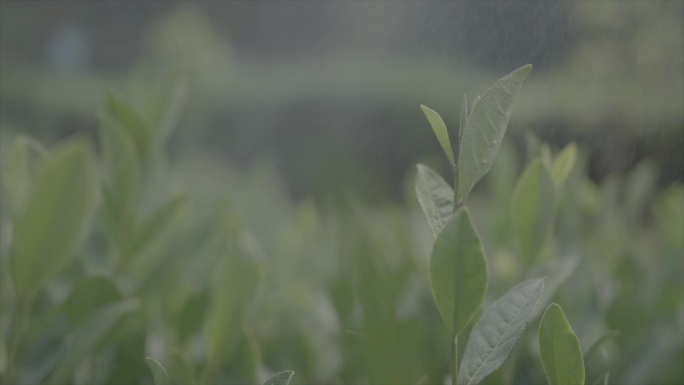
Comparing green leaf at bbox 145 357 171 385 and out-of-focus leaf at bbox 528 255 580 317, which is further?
out-of-focus leaf at bbox 528 255 580 317

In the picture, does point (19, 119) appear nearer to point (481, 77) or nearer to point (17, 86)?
point (17, 86)

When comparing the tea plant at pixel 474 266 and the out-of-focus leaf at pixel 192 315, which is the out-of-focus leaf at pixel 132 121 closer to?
the out-of-focus leaf at pixel 192 315

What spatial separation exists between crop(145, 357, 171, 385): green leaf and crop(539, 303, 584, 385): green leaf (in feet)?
0.47

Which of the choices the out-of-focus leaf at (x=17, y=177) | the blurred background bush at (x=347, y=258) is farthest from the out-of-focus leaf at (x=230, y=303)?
the out-of-focus leaf at (x=17, y=177)

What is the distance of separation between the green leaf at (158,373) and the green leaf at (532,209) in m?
0.20

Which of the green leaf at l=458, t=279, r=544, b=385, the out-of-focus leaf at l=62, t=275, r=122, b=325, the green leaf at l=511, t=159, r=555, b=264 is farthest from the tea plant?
the out-of-focus leaf at l=62, t=275, r=122, b=325

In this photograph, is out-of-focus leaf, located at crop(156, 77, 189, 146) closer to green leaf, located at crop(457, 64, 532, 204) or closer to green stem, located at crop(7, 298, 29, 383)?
green stem, located at crop(7, 298, 29, 383)

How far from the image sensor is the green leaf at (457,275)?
0.31 m

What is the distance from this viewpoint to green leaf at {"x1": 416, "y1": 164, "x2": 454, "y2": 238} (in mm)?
322

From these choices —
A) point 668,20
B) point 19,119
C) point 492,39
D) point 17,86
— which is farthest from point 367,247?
point 17,86

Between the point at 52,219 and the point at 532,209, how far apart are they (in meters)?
0.25

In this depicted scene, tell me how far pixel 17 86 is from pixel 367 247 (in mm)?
9904

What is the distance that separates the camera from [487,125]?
30cm

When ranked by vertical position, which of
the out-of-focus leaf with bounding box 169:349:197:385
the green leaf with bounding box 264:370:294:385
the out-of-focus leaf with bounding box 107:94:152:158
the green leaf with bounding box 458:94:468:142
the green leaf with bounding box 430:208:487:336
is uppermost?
the green leaf with bounding box 458:94:468:142
